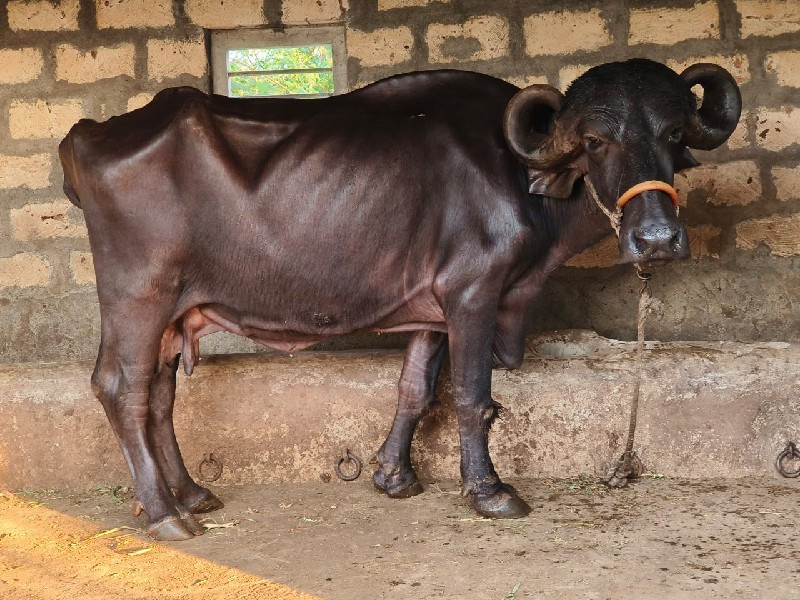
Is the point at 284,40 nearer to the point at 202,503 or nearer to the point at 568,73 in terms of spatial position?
the point at 568,73

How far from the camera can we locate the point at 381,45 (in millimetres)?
5605

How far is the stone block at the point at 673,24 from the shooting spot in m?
5.48

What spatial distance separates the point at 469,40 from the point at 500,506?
263cm

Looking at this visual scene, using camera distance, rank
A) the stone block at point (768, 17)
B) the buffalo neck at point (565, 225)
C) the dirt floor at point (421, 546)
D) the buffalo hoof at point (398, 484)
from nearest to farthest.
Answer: the dirt floor at point (421, 546), the buffalo neck at point (565, 225), the buffalo hoof at point (398, 484), the stone block at point (768, 17)

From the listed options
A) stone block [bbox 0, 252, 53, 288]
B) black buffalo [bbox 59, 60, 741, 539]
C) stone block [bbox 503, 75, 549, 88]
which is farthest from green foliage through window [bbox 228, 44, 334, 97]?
stone block [bbox 0, 252, 53, 288]

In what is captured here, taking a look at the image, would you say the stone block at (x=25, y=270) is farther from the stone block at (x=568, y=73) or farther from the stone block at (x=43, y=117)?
→ the stone block at (x=568, y=73)

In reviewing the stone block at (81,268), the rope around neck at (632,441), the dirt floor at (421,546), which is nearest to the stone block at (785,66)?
the rope around neck at (632,441)

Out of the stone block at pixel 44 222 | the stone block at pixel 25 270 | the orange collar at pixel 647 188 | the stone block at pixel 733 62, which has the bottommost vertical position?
the stone block at pixel 25 270

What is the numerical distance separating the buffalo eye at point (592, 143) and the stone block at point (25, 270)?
3248 millimetres

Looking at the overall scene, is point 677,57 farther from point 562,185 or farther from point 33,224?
point 33,224

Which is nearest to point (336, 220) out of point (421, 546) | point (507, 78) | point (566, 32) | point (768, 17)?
point (421, 546)

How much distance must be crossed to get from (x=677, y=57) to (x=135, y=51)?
3011 mm

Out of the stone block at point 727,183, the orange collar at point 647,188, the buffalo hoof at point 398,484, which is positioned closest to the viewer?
the orange collar at point 647,188

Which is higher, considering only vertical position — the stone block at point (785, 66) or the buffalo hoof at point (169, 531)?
the stone block at point (785, 66)
